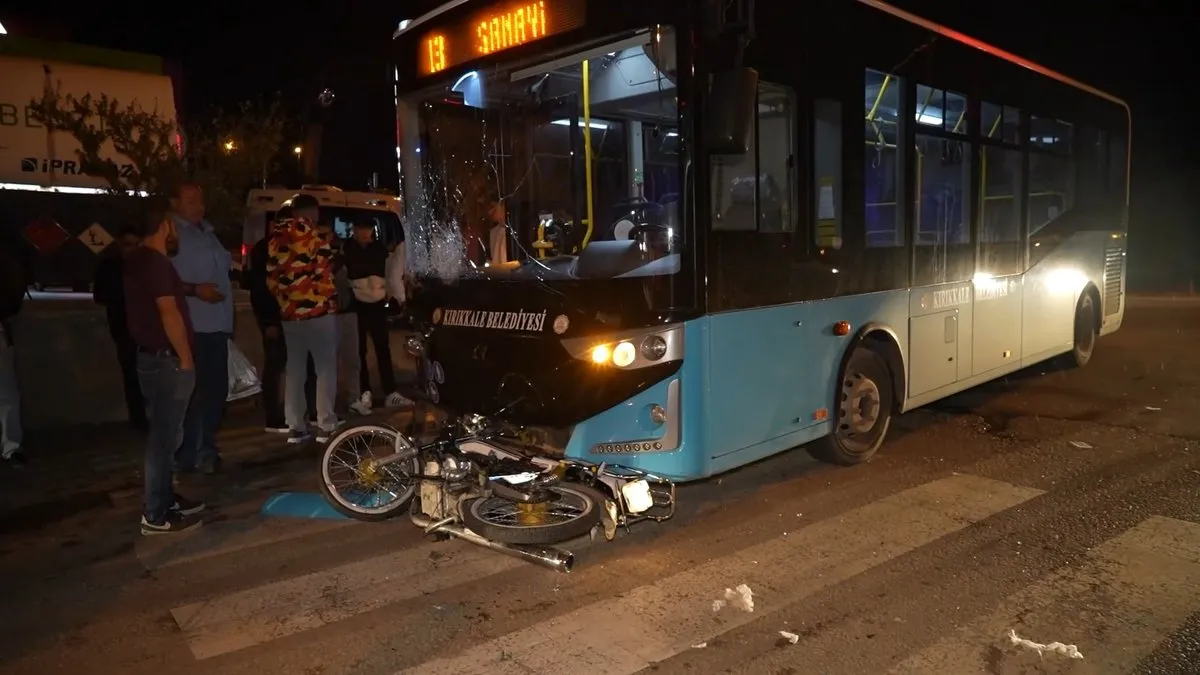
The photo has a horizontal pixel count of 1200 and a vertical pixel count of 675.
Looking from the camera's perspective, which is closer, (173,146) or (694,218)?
(694,218)

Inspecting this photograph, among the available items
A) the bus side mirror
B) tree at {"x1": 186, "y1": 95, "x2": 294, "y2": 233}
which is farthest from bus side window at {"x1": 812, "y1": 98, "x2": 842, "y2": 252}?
tree at {"x1": 186, "y1": 95, "x2": 294, "y2": 233}

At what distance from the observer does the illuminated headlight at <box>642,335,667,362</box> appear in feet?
15.8

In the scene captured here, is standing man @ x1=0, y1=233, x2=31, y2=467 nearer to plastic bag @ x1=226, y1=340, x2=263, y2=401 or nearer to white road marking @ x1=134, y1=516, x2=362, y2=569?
plastic bag @ x1=226, y1=340, x2=263, y2=401

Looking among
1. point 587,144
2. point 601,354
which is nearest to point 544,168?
point 587,144

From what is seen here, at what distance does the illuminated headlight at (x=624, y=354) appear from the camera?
4.86 metres

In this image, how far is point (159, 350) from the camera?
521cm

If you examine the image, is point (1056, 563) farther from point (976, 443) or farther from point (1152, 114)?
point (1152, 114)

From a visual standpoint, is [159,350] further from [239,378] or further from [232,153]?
[232,153]

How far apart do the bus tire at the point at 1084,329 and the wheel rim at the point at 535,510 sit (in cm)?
772

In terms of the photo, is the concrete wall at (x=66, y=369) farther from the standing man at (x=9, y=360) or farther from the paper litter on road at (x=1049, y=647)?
the paper litter on road at (x=1049, y=647)

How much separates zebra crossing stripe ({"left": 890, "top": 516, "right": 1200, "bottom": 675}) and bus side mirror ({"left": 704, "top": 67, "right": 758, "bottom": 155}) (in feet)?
8.38

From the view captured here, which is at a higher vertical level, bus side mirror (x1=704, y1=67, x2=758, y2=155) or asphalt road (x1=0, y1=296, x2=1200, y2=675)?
bus side mirror (x1=704, y1=67, x2=758, y2=155)

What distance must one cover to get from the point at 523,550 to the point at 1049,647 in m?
2.49

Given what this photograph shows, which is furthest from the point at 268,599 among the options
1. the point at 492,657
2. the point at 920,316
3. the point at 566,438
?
the point at 920,316
